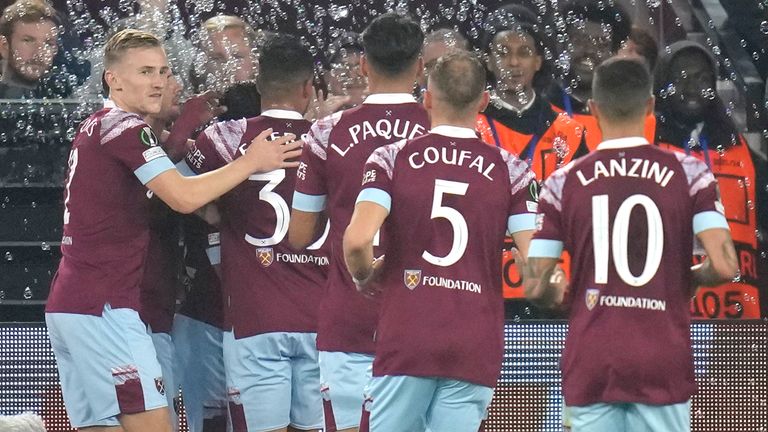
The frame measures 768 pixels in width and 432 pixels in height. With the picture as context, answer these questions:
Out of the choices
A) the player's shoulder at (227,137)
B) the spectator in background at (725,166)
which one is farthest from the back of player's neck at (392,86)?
the spectator in background at (725,166)

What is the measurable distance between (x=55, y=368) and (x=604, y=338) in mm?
3538

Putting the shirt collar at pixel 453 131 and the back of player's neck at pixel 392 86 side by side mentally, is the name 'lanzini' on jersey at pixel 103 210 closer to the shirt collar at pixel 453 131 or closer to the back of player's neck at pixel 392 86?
the back of player's neck at pixel 392 86

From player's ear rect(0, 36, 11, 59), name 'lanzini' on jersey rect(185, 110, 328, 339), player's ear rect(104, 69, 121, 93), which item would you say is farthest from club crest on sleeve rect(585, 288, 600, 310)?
player's ear rect(0, 36, 11, 59)

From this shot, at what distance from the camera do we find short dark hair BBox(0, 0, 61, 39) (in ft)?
24.8

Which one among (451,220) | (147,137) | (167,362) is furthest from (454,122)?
(167,362)

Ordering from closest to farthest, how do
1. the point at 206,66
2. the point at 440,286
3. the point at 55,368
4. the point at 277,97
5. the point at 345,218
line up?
the point at 440,286
the point at 345,218
the point at 277,97
the point at 55,368
the point at 206,66

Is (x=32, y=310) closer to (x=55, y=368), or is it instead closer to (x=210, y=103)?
(x=55, y=368)

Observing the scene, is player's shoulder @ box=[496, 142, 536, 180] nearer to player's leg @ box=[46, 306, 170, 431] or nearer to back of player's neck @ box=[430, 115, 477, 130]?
back of player's neck @ box=[430, 115, 477, 130]

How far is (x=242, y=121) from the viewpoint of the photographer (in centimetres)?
542

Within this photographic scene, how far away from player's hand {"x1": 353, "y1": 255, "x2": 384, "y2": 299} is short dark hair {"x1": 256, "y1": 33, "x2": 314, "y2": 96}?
3.83 ft

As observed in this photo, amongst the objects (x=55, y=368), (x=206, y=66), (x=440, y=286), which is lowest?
(x=55, y=368)

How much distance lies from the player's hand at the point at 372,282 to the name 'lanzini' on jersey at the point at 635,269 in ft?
2.29

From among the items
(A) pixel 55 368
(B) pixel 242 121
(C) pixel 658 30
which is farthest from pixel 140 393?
(C) pixel 658 30

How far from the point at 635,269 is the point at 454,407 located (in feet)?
2.53
